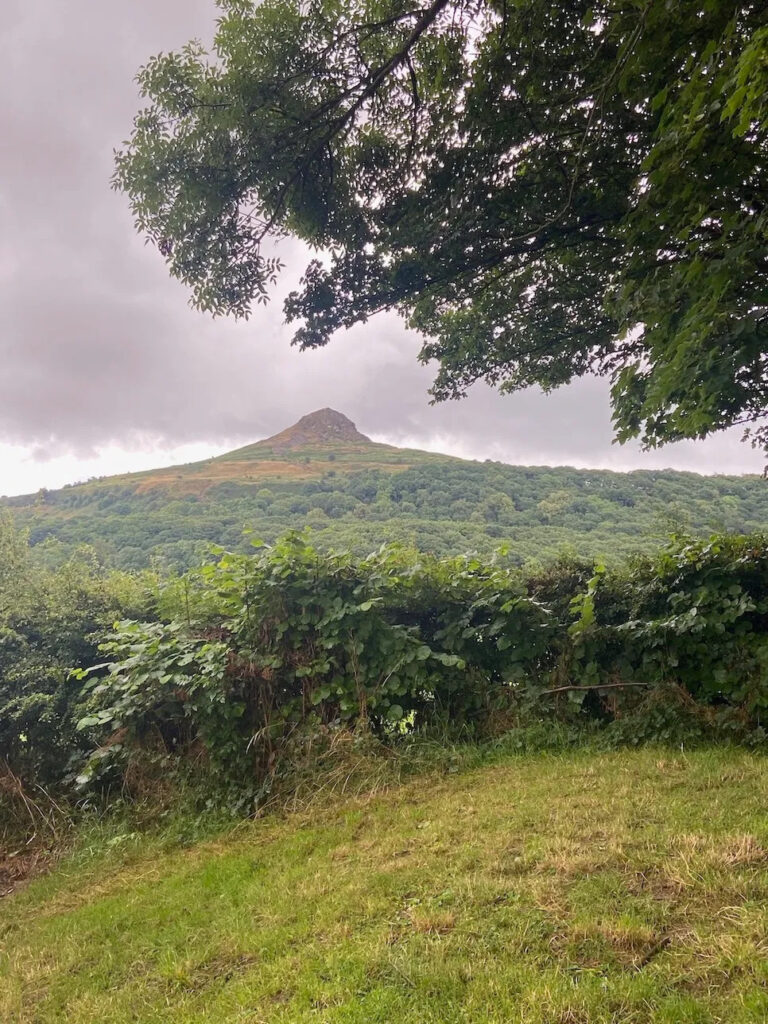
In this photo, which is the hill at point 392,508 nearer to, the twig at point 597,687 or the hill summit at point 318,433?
the twig at point 597,687

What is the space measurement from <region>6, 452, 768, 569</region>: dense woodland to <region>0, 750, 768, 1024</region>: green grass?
9.23 ft

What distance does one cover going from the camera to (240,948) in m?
2.55

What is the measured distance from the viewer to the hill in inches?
324

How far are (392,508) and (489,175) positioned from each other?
25.9 metres

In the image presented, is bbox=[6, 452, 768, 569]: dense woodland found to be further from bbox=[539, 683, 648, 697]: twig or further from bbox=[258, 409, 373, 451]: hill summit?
bbox=[258, 409, 373, 451]: hill summit

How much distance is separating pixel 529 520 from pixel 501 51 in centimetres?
1939

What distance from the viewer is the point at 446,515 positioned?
91.0 feet

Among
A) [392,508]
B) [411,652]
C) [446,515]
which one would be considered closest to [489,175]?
[411,652]

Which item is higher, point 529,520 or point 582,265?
point 582,265

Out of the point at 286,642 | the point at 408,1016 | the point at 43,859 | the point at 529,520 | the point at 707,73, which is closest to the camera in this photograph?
the point at 408,1016

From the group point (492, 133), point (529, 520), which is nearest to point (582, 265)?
point (492, 133)

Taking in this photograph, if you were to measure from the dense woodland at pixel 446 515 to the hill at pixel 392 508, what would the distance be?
0.20 feet

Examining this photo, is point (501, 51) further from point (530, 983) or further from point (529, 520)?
point (529, 520)

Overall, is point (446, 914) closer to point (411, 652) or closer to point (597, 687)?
point (411, 652)
